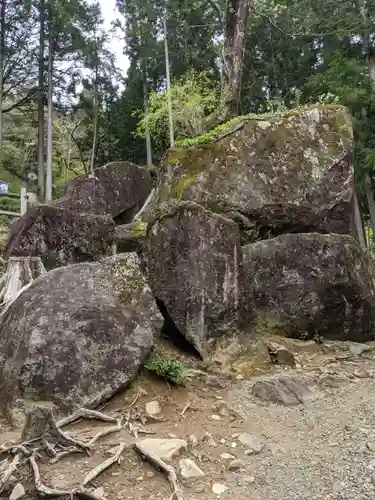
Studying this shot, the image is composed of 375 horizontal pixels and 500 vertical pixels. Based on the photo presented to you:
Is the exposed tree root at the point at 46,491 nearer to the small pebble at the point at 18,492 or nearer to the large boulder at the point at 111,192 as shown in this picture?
the small pebble at the point at 18,492

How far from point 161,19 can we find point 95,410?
23.6 meters

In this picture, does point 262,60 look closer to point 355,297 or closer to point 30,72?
point 30,72

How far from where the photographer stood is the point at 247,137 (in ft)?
30.1

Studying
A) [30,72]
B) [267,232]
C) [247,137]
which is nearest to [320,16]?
[247,137]

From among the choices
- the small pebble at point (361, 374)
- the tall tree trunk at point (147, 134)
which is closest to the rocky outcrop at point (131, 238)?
the small pebble at point (361, 374)

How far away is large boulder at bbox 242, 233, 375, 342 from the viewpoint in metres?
7.59

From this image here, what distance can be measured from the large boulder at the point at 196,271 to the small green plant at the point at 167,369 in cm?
83

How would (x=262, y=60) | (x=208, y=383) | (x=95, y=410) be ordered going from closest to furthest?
(x=95, y=410)
(x=208, y=383)
(x=262, y=60)

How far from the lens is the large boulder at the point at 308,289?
759 cm

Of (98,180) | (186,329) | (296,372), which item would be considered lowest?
(296,372)

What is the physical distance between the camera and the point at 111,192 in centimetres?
1559

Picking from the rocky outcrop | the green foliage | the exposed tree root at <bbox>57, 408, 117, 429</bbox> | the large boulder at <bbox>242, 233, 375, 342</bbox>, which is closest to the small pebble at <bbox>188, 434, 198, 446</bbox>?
the exposed tree root at <bbox>57, 408, 117, 429</bbox>

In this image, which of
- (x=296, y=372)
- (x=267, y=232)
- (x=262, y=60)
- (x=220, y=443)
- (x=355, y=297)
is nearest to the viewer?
(x=220, y=443)

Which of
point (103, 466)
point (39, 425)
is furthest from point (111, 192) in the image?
point (103, 466)
